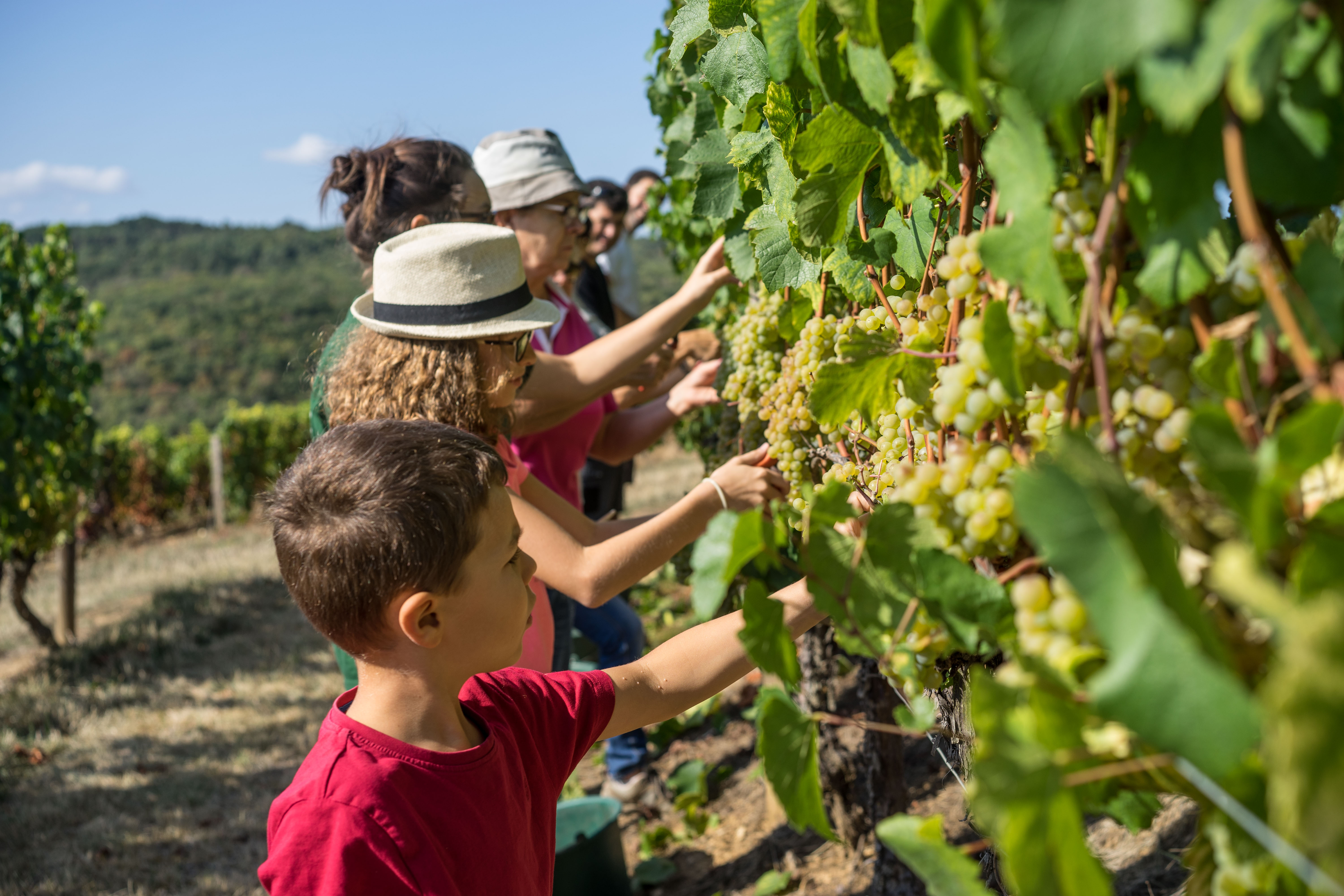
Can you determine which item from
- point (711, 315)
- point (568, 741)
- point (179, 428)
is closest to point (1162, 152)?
point (568, 741)

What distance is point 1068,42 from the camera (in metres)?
0.52

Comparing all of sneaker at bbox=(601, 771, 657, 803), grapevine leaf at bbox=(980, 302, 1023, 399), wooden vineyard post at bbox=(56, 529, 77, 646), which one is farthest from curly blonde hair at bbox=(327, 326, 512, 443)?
wooden vineyard post at bbox=(56, 529, 77, 646)

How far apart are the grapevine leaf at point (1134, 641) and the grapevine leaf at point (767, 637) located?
0.98 ft

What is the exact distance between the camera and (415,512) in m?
1.44

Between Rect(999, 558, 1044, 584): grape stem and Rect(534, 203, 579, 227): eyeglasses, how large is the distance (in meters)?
2.51

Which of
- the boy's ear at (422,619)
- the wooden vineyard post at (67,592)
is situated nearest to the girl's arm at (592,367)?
the boy's ear at (422,619)

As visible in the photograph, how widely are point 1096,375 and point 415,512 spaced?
1046mm

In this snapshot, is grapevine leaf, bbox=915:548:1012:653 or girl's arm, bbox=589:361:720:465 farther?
girl's arm, bbox=589:361:720:465

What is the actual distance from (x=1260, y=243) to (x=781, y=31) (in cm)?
54

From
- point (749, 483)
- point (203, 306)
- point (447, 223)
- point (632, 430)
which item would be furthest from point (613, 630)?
point (203, 306)

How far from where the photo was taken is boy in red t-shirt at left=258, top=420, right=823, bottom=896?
1.34m

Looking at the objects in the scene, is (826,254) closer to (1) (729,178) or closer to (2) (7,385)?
(1) (729,178)

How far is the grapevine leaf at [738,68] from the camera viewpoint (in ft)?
4.47

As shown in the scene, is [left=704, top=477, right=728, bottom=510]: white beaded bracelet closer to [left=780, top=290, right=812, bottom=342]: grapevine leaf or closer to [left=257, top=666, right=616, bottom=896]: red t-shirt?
[left=780, top=290, right=812, bottom=342]: grapevine leaf
